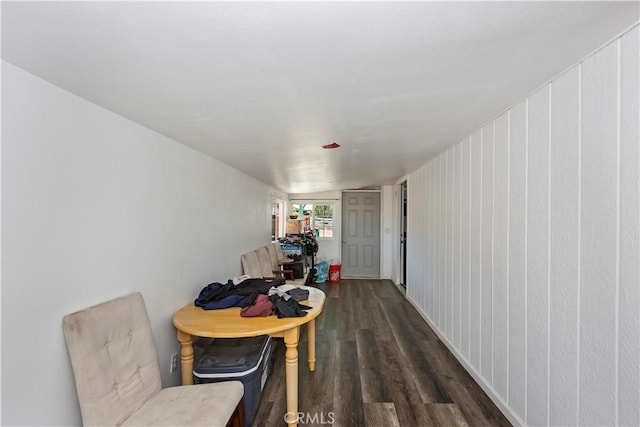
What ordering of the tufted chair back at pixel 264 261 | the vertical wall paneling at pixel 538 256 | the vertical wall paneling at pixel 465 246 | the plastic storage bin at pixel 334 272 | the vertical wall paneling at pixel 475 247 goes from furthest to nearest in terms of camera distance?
the plastic storage bin at pixel 334 272, the tufted chair back at pixel 264 261, the vertical wall paneling at pixel 465 246, the vertical wall paneling at pixel 475 247, the vertical wall paneling at pixel 538 256

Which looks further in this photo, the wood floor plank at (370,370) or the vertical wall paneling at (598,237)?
the wood floor plank at (370,370)

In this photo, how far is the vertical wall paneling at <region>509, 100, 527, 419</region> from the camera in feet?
5.63

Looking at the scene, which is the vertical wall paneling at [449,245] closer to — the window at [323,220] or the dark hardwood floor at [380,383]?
the dark hardwood floor at [380,383]

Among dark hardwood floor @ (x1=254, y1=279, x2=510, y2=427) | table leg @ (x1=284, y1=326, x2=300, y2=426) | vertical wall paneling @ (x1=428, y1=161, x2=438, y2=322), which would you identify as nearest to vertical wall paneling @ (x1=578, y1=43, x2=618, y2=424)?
dark hardwood floor @ (x1=254, y1=279, x2=510, y2=427)

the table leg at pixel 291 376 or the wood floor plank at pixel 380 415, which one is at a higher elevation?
the table leg at pixel 291 376

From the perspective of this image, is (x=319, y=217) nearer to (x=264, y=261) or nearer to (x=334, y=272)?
(x=334, y=272)

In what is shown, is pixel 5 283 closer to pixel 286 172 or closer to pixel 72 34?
pixel 72 34

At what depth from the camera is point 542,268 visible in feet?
5.11

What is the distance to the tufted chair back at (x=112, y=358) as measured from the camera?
1.21 meters

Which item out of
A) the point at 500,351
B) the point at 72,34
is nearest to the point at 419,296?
the point at 500,351

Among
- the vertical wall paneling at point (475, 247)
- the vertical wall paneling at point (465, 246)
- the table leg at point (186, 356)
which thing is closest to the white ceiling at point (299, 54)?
the vertical wall paneling at point (475, 247)

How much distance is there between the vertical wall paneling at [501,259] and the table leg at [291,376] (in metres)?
1.45

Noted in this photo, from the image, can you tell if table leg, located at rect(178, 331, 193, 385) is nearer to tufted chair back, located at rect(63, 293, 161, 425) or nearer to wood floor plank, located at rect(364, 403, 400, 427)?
tufted chair back, located at rect(63, 293, 161, 425)

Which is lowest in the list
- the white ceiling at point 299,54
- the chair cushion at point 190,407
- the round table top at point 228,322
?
the chair cushion at point 190,407
